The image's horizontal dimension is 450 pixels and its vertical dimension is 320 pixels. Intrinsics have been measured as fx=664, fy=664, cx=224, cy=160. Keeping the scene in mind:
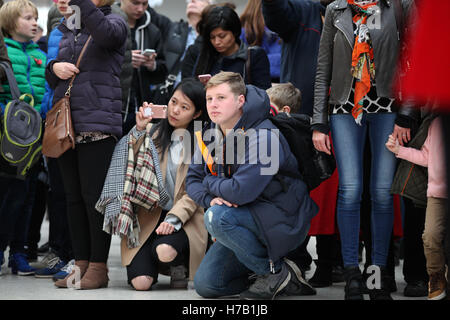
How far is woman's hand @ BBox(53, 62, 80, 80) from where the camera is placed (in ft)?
10.9

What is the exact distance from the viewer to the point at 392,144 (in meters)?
3.01

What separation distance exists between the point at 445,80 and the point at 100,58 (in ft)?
6.88

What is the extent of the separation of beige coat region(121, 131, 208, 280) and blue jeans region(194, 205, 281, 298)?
0.19 metres

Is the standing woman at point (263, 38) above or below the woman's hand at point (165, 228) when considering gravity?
above

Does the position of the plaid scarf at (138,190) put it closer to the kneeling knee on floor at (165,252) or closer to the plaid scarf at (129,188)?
the plaid scarf at (129,188)

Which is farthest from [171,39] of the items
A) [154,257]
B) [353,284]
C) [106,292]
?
[353,284]

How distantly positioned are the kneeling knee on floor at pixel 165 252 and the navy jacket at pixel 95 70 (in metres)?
0.62

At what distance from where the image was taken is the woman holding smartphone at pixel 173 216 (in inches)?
133

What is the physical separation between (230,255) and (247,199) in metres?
0.40

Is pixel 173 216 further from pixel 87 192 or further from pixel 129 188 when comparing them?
pixel 87 192

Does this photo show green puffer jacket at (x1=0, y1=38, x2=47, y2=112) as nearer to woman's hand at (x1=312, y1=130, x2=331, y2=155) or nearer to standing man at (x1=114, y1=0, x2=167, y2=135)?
standing man at (x1=114, y1=0, x2=167, y2=135)

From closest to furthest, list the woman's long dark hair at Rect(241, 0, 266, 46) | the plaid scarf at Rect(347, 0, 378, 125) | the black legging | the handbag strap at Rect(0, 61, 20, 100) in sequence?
the plaid scarf at Rect(347, 0, 378, 125)
the black legging
the handbag strap at Rect(0, 61, 20, 100)
the woman's long dark hair at Rect(241, 0, 266, 46)

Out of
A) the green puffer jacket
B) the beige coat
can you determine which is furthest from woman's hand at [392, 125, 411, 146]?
the green puffer jacket

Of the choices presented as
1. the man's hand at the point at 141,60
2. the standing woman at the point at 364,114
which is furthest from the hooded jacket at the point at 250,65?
the standing woman at the point at 364,114
